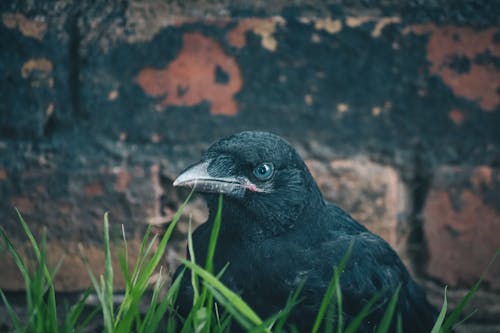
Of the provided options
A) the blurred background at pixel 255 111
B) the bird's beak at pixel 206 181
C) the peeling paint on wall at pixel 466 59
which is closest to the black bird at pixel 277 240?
the bird's beak at pixel 206 181

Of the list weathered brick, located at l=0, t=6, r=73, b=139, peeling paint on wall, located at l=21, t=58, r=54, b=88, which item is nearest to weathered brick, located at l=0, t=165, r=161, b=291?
weathered brick, located at l=0, t=6, r=73, b=139

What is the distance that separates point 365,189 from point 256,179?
538 mm

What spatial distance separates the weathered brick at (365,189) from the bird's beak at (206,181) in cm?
50

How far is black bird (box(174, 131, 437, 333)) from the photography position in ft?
4.41

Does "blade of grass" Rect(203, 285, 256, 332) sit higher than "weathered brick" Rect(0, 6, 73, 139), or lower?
lower

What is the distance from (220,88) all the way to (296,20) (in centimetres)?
30

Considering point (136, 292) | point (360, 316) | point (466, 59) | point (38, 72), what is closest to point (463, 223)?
point (466, 59)

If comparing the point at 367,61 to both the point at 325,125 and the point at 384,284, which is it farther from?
the point at 384,284

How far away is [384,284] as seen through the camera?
1451mm

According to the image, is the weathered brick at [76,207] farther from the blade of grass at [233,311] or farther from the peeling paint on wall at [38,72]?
the blade of grass at [233,311]

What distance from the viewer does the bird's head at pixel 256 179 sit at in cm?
138

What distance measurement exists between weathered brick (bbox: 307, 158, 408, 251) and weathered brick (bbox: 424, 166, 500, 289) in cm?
11

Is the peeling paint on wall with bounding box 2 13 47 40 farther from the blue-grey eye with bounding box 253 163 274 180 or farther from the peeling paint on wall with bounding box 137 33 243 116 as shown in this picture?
the blue-grey eye with bounding box 253 163 274 180

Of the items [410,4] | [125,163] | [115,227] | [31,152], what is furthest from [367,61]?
[31,152]
